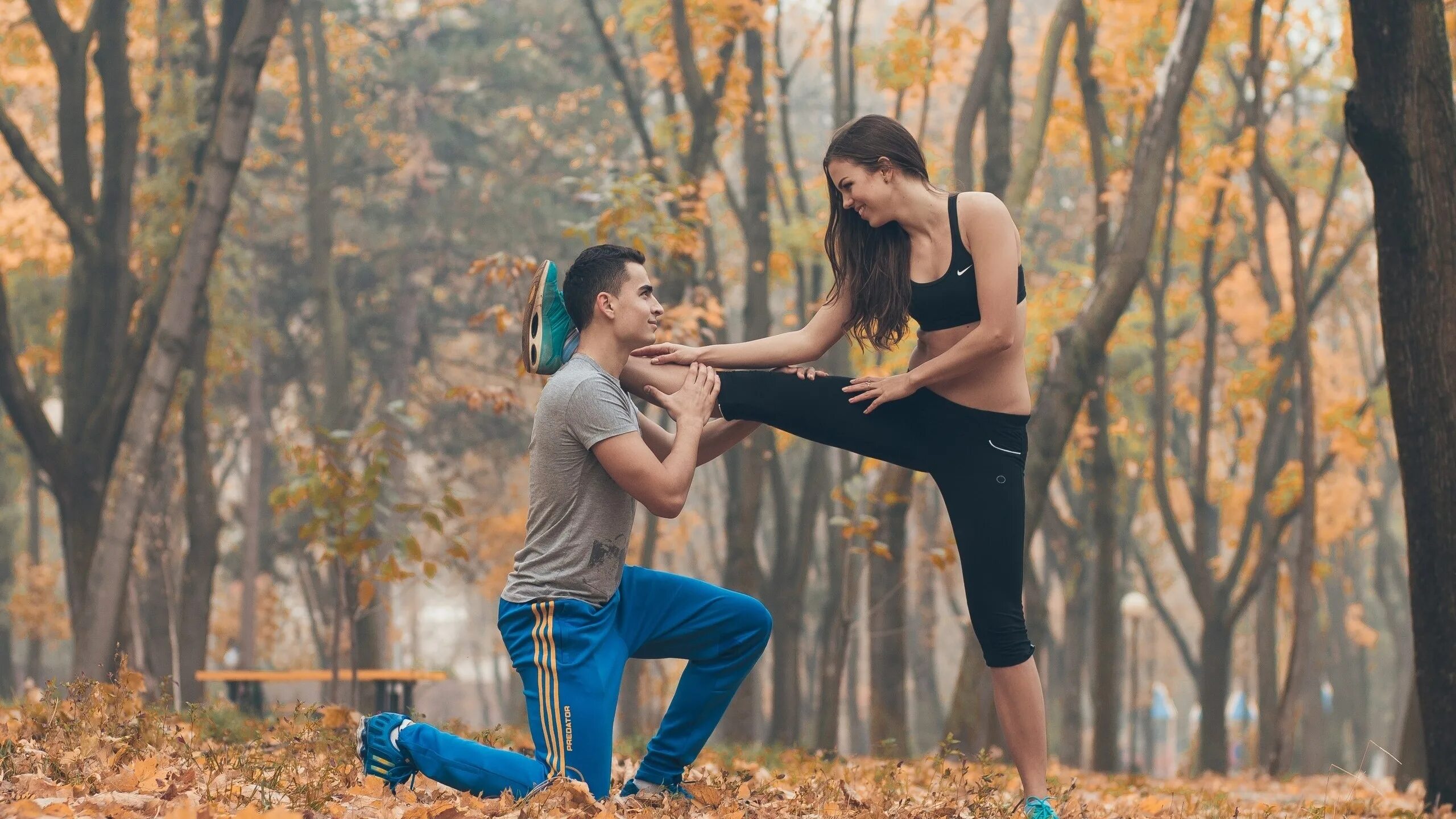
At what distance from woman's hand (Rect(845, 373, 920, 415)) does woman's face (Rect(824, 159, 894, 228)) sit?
0.53m

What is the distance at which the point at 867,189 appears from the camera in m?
4.88

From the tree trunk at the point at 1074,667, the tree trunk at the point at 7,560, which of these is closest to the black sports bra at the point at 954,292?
the tree trunk at the point at 1074,667

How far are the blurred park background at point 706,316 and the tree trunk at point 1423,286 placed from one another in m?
0.04

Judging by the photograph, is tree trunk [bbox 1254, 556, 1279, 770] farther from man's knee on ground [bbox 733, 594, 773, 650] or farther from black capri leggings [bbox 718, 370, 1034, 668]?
man's knee on ground [bbox 733, 594, 773, 650]

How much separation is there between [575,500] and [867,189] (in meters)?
1.42

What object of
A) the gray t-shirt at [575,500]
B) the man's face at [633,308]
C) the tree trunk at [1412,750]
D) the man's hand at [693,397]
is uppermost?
the man's face at [633,308]

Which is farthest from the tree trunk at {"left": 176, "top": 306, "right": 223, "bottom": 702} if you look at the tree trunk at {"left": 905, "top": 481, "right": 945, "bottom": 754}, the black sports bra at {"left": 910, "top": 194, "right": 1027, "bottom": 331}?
the black sports bra at {"left": 910, "top": 194, "right": 1027, "bottom": 331}

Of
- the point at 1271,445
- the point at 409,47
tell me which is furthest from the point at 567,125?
the point at 1271,445

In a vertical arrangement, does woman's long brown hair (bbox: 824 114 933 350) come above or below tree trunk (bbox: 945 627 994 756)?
above

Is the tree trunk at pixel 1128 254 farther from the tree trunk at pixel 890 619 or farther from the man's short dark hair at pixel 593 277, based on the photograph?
the man's short dark hair at pixel 593 277

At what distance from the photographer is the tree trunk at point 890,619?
1094 cm

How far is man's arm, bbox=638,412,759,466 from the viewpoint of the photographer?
5.14 m

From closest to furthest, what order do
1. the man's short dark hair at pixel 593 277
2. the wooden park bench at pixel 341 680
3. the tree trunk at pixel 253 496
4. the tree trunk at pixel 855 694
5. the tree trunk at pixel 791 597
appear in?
the man's short dark hair at pixel 593 277
the wooden park bench at pixel 341 680
the tree trunk at pixel 791 597
the tree trunk at pixel 253 496
the tree trunk at pixel 855 694

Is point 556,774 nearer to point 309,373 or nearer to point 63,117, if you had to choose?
point 63,117
